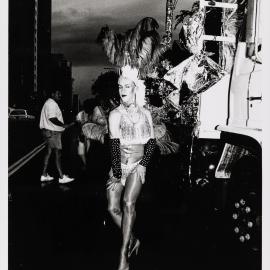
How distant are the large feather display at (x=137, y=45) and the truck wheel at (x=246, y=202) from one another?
1424mm

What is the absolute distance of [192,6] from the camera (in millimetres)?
5062

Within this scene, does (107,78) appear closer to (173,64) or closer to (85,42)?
(85,42)

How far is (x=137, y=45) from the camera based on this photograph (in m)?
4.82

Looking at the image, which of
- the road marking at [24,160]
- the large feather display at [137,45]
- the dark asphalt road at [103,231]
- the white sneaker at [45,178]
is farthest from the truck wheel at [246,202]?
the road marking at [24,160]

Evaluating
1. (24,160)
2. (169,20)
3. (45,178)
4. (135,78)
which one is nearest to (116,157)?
(135,78)

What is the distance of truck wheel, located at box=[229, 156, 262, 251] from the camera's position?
3.75 m

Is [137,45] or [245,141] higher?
[137,45]

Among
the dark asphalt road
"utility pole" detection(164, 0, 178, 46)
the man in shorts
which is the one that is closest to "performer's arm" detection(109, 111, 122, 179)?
the dark asphalt road

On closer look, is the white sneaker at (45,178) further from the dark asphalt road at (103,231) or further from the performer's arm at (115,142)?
the performer's arm at (115,142)

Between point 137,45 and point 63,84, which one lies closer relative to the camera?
point 137,45

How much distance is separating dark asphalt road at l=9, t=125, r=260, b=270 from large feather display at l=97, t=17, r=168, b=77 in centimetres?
152

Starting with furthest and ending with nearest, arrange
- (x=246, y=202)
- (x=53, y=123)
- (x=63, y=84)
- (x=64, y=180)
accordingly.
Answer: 1. (x=64, y=180)
2. (x=53, y=123)
3. (x=63, y=84)
4. (x=246, y=202)

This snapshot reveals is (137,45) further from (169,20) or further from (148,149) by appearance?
(148,149)

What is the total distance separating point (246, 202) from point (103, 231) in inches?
70.2
